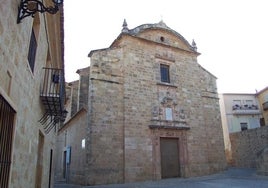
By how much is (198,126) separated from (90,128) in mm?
6865

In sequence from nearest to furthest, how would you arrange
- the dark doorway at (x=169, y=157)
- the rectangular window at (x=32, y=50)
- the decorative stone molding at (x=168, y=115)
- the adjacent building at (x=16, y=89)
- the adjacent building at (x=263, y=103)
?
the adjacent building at (x=16, y=89)
the rectangular window at (x=32, y=50)
the dark doorway at (x=169, y=157)
the decorative stone molding at (x=168, y=115)
the adjacent building at (x=263, y=103)

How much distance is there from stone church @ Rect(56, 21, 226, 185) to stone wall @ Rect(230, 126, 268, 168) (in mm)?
4470

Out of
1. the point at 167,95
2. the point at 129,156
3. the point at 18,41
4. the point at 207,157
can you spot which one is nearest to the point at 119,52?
the point at 167,95

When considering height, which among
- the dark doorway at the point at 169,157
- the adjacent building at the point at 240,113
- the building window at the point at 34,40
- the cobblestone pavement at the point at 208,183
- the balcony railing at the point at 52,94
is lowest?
the cobblestone pavement at the point at 208,183

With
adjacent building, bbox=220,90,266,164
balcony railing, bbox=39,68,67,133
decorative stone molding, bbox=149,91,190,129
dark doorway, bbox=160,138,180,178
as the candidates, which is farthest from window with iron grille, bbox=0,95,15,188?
adjacent building, bbox=220,90,266,164

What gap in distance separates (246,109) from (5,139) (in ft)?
90.2

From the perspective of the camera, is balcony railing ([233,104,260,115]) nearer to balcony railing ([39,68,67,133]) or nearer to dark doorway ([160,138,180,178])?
dark doorway ([160,138,180,178])

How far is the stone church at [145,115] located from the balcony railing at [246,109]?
38.3 feet

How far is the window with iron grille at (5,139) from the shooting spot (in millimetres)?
2850

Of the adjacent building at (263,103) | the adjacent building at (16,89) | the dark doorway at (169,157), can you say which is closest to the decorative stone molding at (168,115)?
the dark doorway at (169,157)

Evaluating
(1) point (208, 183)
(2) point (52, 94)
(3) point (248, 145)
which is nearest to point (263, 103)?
(3) point (248, 145)

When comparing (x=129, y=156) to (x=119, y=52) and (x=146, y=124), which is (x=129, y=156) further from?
(x=119, y=52)

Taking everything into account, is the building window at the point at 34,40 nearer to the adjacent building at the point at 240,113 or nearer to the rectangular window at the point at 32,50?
the rectangular window at the point at 32,50

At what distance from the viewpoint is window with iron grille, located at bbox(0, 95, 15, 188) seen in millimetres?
2850
